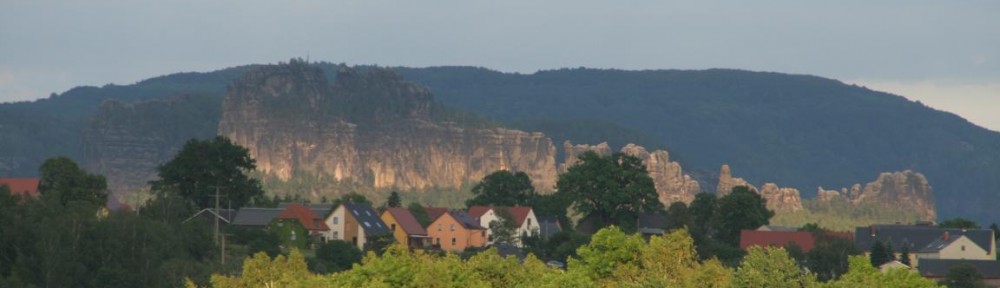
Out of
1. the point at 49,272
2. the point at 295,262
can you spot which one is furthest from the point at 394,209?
the point at 295,262

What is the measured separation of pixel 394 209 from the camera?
164 m

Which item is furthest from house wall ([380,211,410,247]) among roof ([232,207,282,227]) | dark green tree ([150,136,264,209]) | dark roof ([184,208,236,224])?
dark roof ([184,208,236,224])

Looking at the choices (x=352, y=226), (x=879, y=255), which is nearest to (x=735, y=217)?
(x=879, y=255)

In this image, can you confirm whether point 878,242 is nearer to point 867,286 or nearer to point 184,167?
point 184,167

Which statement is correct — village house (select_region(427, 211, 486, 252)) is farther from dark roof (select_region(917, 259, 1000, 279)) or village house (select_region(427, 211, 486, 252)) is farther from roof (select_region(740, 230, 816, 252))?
dark roof (select_region(917, 259, 1000, 279))

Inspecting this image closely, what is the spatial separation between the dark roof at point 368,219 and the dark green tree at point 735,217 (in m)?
23.8

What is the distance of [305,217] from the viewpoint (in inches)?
5851

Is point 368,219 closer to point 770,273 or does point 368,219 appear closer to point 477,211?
point 477,211

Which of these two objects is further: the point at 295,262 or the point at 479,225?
the point at 479,225

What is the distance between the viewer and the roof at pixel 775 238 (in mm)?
148125

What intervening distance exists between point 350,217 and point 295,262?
252ft

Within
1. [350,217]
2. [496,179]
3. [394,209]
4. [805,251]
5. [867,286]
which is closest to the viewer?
[867,286]

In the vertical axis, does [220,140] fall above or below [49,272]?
above

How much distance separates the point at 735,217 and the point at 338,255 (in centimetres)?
4980
